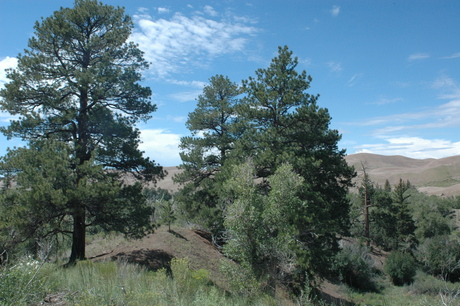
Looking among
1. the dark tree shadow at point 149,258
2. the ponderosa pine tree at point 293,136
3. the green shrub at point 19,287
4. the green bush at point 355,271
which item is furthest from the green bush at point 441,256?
the green shrub at point 19,287

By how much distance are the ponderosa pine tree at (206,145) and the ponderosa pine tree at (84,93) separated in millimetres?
7229

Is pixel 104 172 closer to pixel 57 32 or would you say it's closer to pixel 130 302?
pixel 57 32

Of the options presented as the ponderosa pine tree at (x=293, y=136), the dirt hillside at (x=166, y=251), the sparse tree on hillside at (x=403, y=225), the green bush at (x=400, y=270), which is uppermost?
the ponderosa pine tree at (x=293, y=136)

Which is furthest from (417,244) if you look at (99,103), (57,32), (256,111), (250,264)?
(57,32)

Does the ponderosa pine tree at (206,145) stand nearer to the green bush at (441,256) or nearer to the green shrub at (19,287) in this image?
the green shrub at (19,287)

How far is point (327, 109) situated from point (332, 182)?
167 inches

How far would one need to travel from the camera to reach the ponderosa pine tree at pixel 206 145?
21.3 m

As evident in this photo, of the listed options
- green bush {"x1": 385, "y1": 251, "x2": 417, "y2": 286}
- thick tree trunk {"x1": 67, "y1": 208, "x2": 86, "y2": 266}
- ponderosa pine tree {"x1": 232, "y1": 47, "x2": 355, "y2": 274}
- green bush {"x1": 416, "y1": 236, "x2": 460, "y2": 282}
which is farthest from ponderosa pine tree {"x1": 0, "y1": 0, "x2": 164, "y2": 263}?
green bush {"x1": 416, "y1": 236, "x2": 460, "y2": 282}

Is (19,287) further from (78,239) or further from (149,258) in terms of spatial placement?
(149,258)

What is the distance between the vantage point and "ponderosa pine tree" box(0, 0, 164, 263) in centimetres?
1245

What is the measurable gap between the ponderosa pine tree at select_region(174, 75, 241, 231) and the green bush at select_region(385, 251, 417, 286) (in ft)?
55.5

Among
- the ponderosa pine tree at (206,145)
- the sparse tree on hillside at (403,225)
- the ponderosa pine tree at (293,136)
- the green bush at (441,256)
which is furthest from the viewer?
the sparse tree on hillside at (403,225)

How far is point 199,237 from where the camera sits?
68.1 feet

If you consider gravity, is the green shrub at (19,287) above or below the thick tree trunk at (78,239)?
above
